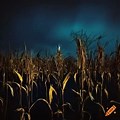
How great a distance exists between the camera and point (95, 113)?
14.3 ft

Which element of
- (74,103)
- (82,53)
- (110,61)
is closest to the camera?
(82,53)

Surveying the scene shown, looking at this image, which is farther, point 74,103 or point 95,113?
point 74,103

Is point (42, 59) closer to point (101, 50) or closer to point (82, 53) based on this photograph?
point (101, 50)

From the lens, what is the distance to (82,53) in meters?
4.03

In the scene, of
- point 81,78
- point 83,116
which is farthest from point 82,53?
point 83,116

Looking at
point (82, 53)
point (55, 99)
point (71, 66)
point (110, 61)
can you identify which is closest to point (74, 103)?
point (55, 99)

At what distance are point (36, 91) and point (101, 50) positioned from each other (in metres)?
1.37

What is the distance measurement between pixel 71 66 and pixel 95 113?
12.8ft

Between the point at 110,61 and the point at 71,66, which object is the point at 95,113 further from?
the point at 71,66

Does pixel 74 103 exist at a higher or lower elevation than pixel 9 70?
lower

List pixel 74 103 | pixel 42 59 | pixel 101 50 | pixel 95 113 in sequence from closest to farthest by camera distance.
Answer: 1. pixel 95 113
2. pixel 74 103
3. pixel 101 50
4. pixel 42 59

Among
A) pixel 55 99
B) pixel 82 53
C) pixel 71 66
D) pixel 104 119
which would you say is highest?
pixel 71 66

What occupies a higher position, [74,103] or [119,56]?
[119,56]

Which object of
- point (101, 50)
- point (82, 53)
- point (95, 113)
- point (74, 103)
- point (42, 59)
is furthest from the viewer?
point (42, 59)
